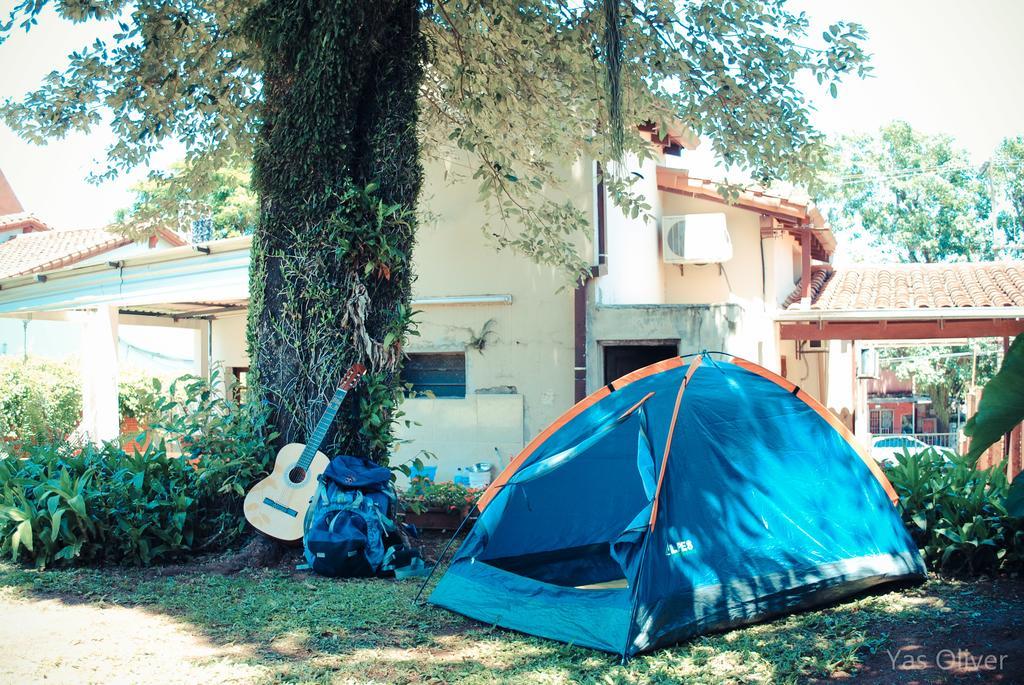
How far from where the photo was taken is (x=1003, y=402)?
370 centimetres

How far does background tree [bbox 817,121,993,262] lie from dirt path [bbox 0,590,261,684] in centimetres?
2524

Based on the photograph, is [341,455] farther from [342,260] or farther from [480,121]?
[480,121]

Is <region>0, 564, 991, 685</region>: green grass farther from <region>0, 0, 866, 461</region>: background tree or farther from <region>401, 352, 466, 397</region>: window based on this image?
<region>401, 352, 466, 397</region>: window

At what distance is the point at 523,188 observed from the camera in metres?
8.70

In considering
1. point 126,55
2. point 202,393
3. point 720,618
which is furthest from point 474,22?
point 720,618

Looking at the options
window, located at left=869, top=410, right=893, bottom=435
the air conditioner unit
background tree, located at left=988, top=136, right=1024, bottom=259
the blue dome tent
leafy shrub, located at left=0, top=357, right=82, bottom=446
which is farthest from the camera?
window, located at left=869, top=410, right=893, bottom=435

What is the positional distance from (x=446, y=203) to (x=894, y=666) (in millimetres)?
8076

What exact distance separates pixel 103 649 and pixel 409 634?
1.64 meters

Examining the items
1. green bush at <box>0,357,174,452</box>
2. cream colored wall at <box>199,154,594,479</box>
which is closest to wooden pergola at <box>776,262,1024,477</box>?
cream colored wall at <box>199,154,594,479</box>

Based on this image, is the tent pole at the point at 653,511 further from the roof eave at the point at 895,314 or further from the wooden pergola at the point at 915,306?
the roof eave at the point at 895,314

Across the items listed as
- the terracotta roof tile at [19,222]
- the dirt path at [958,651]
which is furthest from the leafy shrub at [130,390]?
the dirt path at [958,651]

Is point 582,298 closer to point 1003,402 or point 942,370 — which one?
point 1003,402

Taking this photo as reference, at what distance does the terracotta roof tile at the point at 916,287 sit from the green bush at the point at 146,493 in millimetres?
8783

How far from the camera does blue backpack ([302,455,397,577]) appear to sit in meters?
6.40
